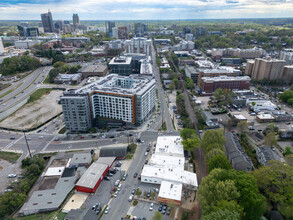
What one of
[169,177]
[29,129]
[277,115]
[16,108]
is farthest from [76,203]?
[277,115]

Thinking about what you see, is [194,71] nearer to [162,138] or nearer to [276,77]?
[276,77]

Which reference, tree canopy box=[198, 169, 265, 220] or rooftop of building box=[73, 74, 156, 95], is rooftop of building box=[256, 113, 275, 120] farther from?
tree canopy box=[198, 169, 265, 220]

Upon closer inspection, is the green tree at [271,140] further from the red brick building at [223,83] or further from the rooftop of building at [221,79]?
the rooftop of building at [221,79]

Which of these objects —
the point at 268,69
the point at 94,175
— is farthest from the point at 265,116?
the point at 94,175

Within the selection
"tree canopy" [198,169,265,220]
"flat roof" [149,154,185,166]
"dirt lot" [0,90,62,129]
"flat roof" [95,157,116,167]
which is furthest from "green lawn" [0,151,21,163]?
"tree canopy" [198,169,265,220]

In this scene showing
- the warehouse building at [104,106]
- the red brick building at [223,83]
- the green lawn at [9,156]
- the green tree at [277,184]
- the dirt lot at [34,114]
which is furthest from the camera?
the red brick building at [223,83]

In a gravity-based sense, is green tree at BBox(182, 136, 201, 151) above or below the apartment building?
below

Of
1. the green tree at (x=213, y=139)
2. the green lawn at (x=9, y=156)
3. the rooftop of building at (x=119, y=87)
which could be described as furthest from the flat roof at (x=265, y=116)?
the green lawn at (x=9, y=156)
